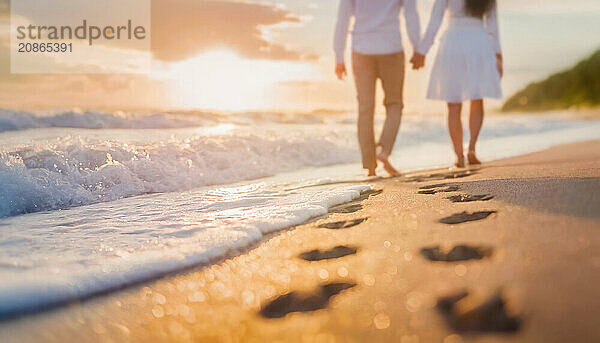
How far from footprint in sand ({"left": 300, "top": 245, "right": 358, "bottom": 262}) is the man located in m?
2.43

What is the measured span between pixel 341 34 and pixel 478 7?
119cm

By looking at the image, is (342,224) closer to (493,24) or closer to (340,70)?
(340,70)

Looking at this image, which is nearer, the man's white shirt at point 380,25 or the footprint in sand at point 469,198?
the footprint in sand at point 469,198

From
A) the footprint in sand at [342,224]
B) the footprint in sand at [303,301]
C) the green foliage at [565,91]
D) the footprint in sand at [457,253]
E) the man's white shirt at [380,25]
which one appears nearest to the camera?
the footprint in sand at [303,301]

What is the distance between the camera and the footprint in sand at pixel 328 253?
1.48 meters

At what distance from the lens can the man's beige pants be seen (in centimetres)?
397

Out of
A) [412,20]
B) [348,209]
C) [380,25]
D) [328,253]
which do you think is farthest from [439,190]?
[412,20]

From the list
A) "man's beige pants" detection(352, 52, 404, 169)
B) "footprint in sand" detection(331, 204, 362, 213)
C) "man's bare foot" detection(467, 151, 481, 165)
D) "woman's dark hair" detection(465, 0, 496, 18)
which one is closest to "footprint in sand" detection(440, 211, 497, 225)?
"footprint in sand" detection(331, 204, 362, 213)

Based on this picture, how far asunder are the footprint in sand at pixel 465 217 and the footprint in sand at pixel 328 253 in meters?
0.41

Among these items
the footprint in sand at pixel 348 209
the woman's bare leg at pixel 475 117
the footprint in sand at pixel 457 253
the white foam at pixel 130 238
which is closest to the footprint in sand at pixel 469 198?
the footprint in sand at pixel 348 209

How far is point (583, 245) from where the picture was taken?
1.25 meters

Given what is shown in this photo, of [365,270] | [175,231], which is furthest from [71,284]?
[365,270]

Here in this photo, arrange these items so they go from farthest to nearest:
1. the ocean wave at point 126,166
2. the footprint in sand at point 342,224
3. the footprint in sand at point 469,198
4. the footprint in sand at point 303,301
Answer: the ocean wave at point 126,166 < the footprint in sand at point 469,198 < the footprint in sand at point 342,224 < the footprint in sand at point 303,301

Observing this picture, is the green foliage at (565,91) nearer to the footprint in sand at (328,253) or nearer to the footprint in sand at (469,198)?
the footprint in sand at (469,198)
